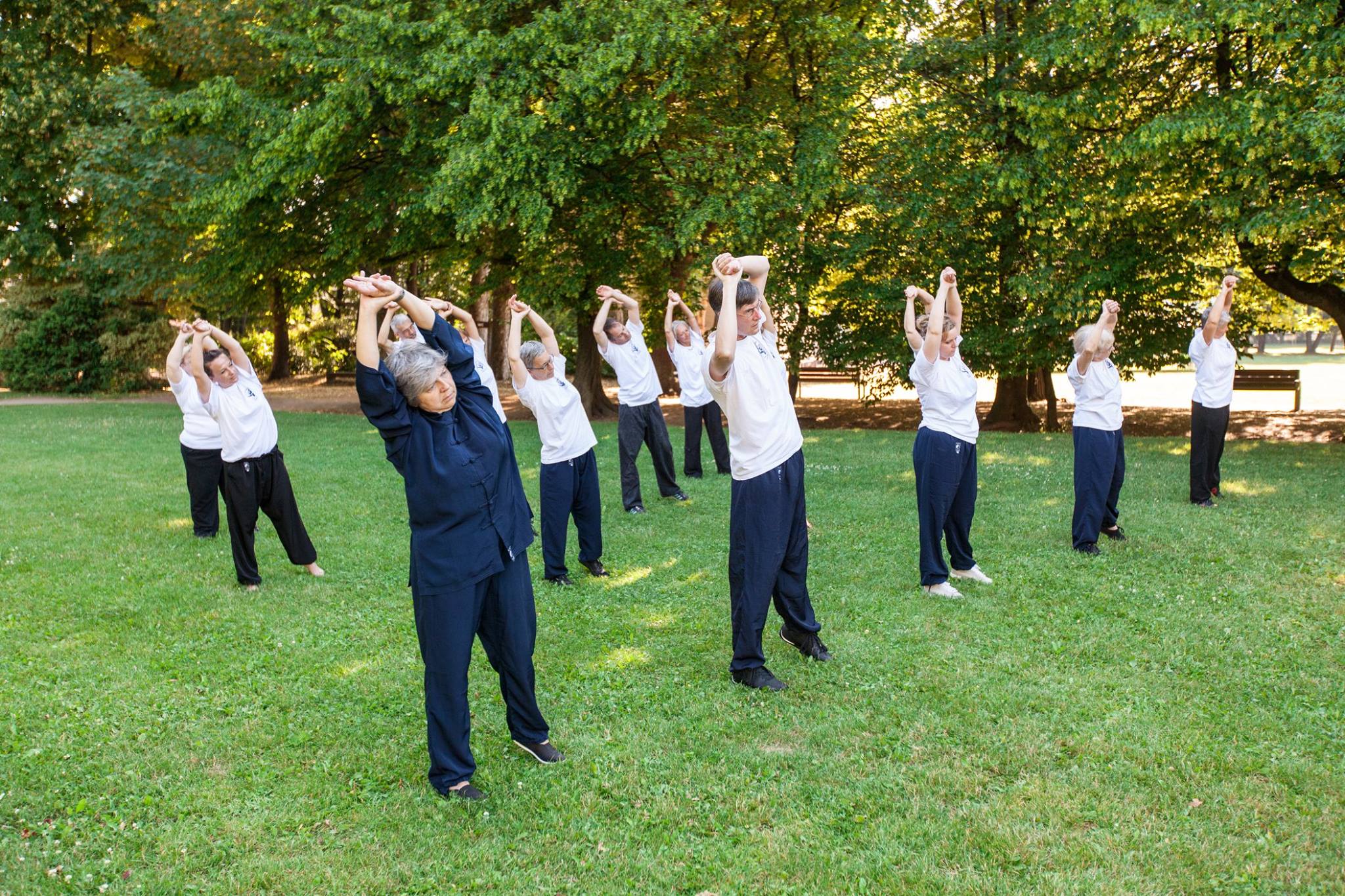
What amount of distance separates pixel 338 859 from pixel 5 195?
30809 millimetres

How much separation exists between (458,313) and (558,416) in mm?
1369

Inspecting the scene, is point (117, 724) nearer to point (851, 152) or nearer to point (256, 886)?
point (256, 886)

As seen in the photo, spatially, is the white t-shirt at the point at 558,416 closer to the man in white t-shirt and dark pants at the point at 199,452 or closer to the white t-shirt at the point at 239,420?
the white t-shirt at the point at 239,420

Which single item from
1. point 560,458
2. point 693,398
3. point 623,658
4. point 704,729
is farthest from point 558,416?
point 693,398

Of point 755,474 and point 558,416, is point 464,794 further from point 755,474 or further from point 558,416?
point 558,416

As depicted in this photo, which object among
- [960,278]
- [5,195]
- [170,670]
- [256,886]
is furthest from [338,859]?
[5,195]

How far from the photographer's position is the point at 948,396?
7.45 m

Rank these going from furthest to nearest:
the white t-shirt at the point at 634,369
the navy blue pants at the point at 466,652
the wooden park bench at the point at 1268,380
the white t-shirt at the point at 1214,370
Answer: the wooden park bench at the point at 1268,380 < the white t-shirt at the point at 634,369 < the white t-shirt at the point at 1214,370 < the navy blue pants at the point at 466,652

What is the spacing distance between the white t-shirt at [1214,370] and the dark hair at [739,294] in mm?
7217

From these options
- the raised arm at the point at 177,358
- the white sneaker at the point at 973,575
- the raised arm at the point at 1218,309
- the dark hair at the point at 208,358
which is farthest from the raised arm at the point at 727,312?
the raised arm at the point at 1218,309

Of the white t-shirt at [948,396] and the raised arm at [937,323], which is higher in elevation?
the raised arm at [937,323]

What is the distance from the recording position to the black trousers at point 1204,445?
10820 mm

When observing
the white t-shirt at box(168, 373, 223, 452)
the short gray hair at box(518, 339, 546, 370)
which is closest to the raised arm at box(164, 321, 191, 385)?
the white t-shirt at box(168, 373, 223, 452)

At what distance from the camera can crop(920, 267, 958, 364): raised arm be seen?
22.3 ft
